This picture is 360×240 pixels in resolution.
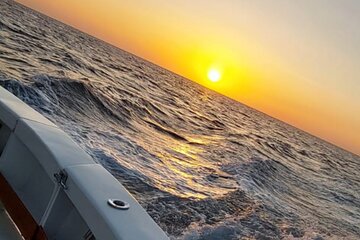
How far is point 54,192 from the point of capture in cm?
278

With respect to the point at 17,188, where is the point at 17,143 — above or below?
above

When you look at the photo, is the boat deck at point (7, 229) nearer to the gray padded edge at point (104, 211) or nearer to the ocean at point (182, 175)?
the gray padded edge at point (104, 211)

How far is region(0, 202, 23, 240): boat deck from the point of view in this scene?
2690 millimetres

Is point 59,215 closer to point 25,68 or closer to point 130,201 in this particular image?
point 130,201

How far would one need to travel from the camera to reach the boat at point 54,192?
2391mm

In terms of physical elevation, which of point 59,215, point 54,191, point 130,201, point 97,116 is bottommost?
point 97,116

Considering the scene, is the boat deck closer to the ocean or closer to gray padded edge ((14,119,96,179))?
gray padded edge ((14,119,96,179))

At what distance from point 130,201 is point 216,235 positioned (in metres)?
3.24

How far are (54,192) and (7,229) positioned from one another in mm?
475

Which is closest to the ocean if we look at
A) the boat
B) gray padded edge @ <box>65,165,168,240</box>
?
the boat

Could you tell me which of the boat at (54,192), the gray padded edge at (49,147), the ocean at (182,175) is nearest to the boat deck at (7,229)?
the boat at (54,192)

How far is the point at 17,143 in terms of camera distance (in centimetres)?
325

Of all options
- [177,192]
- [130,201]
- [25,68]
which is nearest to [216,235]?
[177,192]

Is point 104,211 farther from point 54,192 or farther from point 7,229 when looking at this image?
point 7,229
